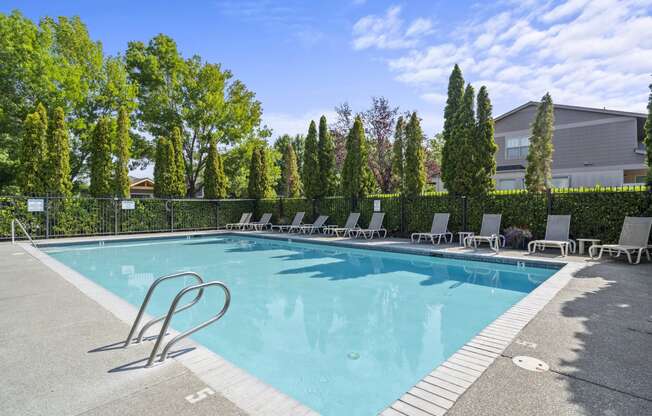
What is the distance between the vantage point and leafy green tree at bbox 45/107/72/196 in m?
13.9

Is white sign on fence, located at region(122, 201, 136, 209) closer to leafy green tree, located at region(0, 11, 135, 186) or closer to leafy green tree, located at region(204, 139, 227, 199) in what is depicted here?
leafy green tree, located at region(204, 139, 227, 199)

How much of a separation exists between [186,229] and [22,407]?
16.6 m

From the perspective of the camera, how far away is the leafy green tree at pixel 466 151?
38.7 feet

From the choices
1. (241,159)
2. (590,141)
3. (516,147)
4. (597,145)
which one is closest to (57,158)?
(241,159)

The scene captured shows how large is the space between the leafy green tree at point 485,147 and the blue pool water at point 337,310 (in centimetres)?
369

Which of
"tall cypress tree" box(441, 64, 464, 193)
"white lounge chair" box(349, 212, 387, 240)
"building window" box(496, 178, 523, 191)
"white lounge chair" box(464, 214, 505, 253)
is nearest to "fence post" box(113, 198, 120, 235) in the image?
"white lounge chair" box(349, 212, 387, 240)

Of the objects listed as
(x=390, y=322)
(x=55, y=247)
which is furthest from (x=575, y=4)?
(x=55, y=247)

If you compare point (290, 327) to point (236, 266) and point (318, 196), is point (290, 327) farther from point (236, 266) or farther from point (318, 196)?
point (318, 196)

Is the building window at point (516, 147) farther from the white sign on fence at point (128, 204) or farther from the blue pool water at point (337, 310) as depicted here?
the white sign on fence at point (128, 204)

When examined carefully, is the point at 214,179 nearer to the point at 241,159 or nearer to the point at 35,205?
the point at 241,159

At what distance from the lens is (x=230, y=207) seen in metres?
19.9

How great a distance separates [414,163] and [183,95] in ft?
59.7

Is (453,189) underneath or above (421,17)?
underneath

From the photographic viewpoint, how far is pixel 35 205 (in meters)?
13.2
